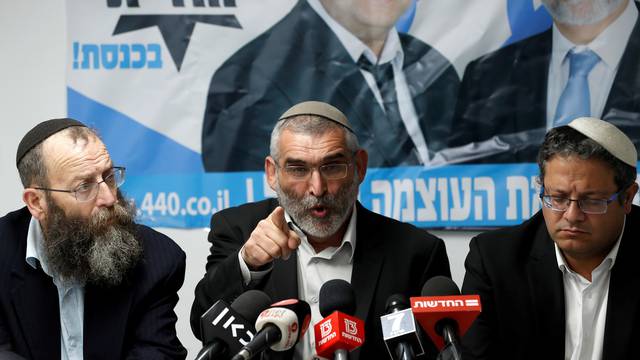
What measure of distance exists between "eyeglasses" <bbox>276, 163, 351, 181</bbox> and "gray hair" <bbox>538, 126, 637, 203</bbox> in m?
0.69

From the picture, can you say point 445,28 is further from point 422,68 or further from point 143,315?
point 143,315

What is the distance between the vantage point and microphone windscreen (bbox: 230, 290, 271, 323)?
1964 mm

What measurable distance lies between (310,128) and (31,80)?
75.8 inches

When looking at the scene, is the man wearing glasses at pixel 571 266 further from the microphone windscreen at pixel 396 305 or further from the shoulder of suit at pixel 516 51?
the shoulder of suit at pixel 516 51

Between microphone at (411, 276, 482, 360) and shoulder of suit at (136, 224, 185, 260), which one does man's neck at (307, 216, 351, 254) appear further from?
microphone at (411, 276, 482, 360)

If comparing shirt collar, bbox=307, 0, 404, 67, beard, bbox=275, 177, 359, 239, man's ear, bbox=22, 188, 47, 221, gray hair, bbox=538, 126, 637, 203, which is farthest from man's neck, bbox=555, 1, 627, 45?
man's ear, bbox=22, 188, 47, 221

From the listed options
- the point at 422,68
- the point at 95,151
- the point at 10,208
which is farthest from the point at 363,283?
the point at 10,208

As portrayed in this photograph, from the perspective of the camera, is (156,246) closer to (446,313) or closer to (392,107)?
(446,313)

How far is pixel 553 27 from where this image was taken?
139 inches

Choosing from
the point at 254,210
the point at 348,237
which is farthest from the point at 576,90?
the point at 254,210

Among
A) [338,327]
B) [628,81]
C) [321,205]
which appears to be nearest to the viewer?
[338,327]

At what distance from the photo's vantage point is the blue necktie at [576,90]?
351cm

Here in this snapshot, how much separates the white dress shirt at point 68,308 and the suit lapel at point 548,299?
154 centimetres

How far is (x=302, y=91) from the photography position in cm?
372
